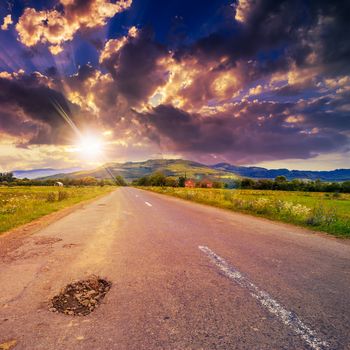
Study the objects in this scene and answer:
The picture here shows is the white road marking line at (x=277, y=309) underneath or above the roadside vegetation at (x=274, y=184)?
above

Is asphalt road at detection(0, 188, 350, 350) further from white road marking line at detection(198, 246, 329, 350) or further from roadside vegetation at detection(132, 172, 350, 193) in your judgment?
roadside vegetation at detection(132, 172, 350, 193)

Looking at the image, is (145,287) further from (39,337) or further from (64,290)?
(39,337)

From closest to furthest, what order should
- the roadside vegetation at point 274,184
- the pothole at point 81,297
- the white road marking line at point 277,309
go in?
1. the white road marking line at point 277,309
2. the pothole at point 81,297
3. the roadside vegetation at point 274,184

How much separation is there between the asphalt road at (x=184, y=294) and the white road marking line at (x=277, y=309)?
13 millimetres

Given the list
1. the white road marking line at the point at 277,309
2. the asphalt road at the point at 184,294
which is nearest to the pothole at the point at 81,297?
the asphalt road at the point at 184,294

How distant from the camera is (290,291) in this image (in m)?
3.80

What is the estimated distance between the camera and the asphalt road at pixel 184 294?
8.66 ft

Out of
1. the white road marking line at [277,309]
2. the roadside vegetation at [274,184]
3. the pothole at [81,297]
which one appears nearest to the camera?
the white road marking line at [277,309]

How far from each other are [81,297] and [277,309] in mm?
2651

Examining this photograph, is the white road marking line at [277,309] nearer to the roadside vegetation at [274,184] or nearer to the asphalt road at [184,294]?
the asphalt road at [184,294]

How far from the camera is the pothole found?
328 cm

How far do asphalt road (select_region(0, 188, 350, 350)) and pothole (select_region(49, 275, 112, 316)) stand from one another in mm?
128

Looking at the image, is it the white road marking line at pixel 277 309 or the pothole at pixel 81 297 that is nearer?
the white road marking line at pixel 277 309

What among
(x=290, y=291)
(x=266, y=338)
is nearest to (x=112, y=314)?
(x=266, y=338)
